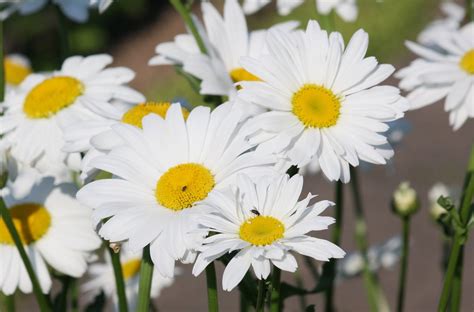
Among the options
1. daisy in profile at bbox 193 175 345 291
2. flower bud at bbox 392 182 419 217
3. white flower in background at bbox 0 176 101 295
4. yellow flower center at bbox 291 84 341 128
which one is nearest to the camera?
daisy in profile at bbox 193 175 345 291

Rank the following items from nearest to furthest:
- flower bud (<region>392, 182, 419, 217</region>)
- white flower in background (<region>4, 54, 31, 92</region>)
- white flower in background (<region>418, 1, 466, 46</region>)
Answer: flower bud (<region>392, 182, 419, 217</region>) → white flower in background (<region>418, 1, 466, 46</region>) → white flower in background (<region>4, 54, 31, 92</region>)

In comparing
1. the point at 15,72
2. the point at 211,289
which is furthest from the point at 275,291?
the point at 15,72

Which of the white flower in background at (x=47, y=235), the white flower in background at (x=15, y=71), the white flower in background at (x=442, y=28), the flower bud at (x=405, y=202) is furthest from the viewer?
the white flower in background at (x=15, y=71)

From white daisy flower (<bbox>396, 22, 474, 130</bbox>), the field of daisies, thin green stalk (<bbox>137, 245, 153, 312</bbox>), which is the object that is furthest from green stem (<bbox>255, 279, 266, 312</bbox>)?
white daisy flower (<bbox>396, 22, 474, 130</bbox>)

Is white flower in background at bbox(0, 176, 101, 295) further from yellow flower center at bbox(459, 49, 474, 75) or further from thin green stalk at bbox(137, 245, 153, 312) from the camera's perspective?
yellow flower center at bbox(459, 49, 474, 75)

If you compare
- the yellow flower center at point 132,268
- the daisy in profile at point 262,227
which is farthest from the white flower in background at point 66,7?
the daisy in profile at point 262,227

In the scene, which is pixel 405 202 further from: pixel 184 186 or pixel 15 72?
pixel 15 72

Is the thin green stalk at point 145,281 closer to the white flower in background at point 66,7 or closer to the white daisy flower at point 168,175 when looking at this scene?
the white daisy flower at point 168,175
